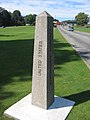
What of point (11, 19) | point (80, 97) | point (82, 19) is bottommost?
point (80, 97)

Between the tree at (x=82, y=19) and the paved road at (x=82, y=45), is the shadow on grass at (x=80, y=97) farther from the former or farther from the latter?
the tree at (x=82, y=19)

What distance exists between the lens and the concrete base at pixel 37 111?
584cm

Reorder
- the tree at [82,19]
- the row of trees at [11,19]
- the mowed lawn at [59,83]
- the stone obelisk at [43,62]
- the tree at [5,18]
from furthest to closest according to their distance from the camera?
the tree at [82,19] < the row of trees at [11,19] < the tree at [5,18] < the mowed lawn at [59,83] < the stone obelisk at [43,62]

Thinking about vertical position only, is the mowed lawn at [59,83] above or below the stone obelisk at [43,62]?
below

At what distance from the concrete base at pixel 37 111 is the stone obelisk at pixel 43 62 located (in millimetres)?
179

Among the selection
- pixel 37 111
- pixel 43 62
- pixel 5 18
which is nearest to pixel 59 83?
pixel 37 111

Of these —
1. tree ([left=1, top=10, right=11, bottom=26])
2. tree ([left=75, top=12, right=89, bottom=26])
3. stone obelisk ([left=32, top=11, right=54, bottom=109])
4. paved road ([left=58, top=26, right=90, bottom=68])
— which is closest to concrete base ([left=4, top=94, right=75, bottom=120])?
stone obelisk ([left=32, top=11, right=54, bottom=109])

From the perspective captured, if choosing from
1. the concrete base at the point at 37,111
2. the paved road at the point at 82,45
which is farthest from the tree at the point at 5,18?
the concrete base at the point at 37,111

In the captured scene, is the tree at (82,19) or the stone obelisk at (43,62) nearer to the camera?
the stone obelisk at (43,62)

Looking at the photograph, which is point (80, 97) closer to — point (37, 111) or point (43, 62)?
point (37, 111)

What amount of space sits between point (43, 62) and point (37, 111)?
53.1 inches

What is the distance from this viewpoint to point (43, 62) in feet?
19.2

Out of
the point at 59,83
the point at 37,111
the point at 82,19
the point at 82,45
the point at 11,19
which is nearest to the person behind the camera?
the point at 37,111

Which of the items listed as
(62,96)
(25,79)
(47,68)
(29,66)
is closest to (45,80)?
(47,68)
